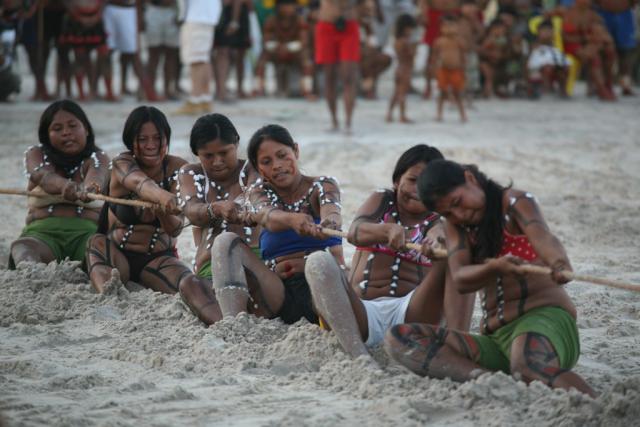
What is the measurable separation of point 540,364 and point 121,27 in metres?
9.65

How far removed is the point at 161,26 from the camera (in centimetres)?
1272

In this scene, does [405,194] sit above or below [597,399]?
above

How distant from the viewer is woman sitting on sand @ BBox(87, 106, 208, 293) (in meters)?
5.27

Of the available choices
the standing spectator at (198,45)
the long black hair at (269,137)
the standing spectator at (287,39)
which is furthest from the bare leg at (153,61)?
the long black hair at (269,137)

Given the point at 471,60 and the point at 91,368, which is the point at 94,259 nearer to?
the point at 91,368

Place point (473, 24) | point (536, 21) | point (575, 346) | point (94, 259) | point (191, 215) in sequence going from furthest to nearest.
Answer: point (536, 21) → point (473, 24) → point (94, 259) → point (191, 215) → point (575, 346)

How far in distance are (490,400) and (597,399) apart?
0.34 metres

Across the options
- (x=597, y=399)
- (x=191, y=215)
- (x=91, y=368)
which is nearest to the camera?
(x=597, y=399)

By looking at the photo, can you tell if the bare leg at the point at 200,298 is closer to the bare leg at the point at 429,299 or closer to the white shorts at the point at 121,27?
the bare leg at the point at 429,299

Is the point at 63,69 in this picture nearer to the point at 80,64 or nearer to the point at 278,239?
the point at 80,64

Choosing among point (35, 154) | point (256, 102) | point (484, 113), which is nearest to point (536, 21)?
point (484, 113)

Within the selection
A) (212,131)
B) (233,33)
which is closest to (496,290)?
(212,131)

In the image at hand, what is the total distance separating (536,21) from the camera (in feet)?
48.2

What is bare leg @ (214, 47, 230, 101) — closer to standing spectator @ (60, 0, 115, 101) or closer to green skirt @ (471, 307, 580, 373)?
standing spectator @ (60, 0, 115, 101)
